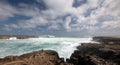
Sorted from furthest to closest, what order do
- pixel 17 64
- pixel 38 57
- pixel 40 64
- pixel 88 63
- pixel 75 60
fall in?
pixel 75 60 < pixel 88 63 < pixel 38 57 < pixel 40 64 < pixel 17 64

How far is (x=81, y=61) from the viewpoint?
8.91m

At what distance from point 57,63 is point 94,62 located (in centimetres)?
240

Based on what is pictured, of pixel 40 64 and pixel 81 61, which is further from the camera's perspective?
pixel 81 61

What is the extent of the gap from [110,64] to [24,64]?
4.86 metres

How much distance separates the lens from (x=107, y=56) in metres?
8.74

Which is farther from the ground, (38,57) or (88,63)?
(38,57)

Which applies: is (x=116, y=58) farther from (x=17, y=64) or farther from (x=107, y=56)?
(x=17, y=64)

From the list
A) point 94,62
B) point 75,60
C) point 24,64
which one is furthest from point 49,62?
point 75,60

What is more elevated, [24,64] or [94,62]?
[24,64]

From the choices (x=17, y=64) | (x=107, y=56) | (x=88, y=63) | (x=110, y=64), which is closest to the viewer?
(x=17, y=64)

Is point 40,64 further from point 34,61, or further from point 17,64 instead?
point 17,64

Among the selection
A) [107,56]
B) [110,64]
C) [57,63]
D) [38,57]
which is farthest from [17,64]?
[107,56]

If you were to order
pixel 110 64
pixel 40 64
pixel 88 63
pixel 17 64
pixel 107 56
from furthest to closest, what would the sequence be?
1. pixel 107 56
2. pixel 88 63
3. pixel 110 64
4. pixel 40 64
5. pixel 17 64

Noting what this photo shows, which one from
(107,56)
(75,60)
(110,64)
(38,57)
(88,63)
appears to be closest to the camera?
(38,57)
